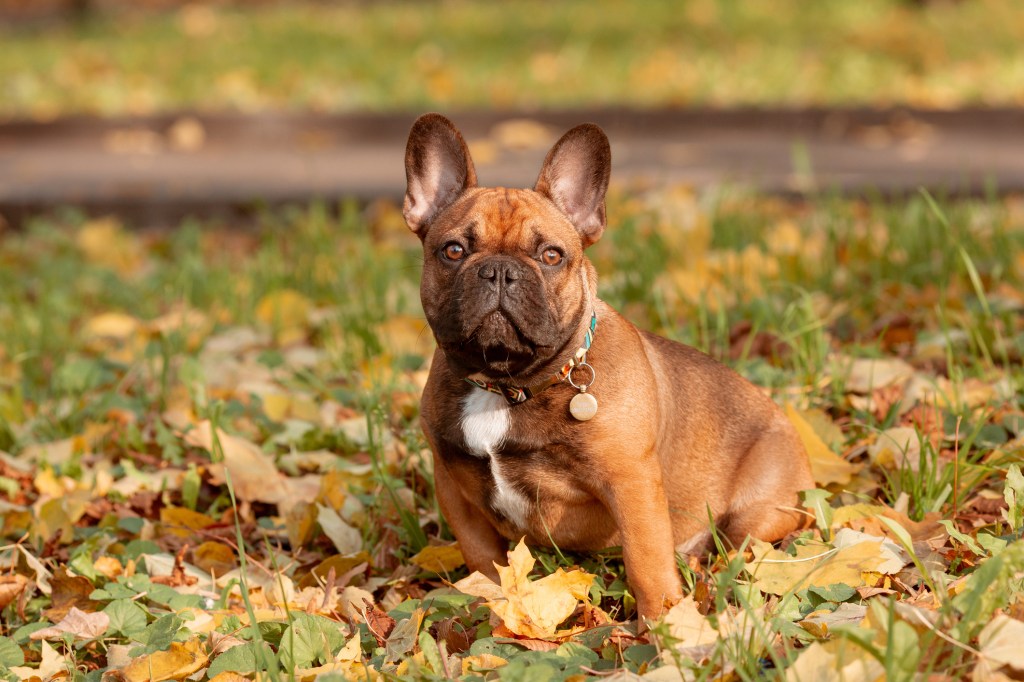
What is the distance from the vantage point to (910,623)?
2.43 meters

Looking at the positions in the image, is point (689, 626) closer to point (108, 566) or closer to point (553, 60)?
point (108, 566)

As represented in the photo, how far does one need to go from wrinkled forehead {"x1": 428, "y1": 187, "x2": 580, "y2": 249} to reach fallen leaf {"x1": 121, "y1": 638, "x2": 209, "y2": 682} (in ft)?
3.80

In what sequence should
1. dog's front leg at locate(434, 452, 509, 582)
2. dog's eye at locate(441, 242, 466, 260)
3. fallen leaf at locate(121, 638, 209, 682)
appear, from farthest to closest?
dog's front leg at locate(434, 452, 509, 582) → dog's eye at locate(441, 242, 466, 260) → fallen leaf at locate(121, 638, 209, 682)

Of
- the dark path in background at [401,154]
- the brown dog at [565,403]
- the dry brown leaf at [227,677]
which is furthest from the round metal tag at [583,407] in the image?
the dark path in background at [401,154]

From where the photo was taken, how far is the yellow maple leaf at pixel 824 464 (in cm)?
347

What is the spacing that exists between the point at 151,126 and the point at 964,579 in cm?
894

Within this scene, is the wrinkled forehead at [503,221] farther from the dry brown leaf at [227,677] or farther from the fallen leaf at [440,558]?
the dry brown leaf at [227,677]

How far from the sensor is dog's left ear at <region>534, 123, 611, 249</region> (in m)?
3.18

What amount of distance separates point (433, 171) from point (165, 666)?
4.67ft

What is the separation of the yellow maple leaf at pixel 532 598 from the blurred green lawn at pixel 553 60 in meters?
7.50

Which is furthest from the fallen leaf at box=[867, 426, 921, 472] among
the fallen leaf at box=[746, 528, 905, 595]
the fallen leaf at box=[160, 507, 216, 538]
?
the fallen leaf at box=[160, 507, 216, 538]

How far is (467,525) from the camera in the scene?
318 cm

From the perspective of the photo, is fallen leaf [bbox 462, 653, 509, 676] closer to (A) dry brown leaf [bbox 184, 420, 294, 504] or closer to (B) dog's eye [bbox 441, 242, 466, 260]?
(B) dog's eye [bbox 441, 242, 466, 260]

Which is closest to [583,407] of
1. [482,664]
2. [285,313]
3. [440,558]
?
[482,664]
